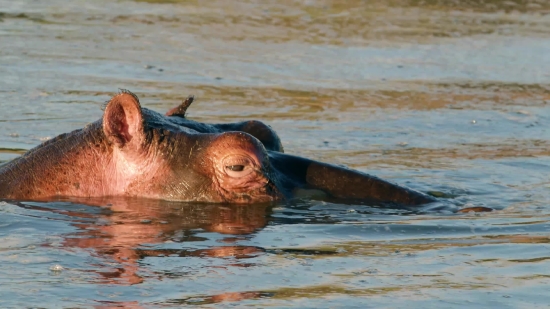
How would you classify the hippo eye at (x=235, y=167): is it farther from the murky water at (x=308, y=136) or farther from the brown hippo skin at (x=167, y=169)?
the murky water at (x=308, y=136)

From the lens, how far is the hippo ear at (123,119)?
606 centimetres

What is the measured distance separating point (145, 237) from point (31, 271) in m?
0.87

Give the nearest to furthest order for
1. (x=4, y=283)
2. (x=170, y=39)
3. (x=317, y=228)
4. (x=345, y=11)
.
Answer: (x=4, y=283) → (x=317, y=228) → (x=170, y=39) → (x=345, y=11)

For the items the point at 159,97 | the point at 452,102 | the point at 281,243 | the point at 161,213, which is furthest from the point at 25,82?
the point at 281,243

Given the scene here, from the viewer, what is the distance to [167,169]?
20.5 ft

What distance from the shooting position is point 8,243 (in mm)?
5492

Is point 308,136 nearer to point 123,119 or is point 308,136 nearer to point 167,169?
point 167,169

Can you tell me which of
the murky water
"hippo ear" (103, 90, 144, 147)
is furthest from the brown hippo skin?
the murky water

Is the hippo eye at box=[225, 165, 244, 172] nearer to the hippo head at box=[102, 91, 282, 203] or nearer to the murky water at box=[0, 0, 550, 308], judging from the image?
the hippo head at box=[102, 91, 282, 203]

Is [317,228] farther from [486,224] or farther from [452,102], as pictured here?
[452,102]

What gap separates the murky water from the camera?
484 centimetres

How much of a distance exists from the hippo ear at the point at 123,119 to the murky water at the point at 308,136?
40 centimetres

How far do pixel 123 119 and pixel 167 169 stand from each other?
1.25 feet

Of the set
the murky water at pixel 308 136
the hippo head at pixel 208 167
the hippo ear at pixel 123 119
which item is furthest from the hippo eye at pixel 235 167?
the hippo ear at pixel 123 119
